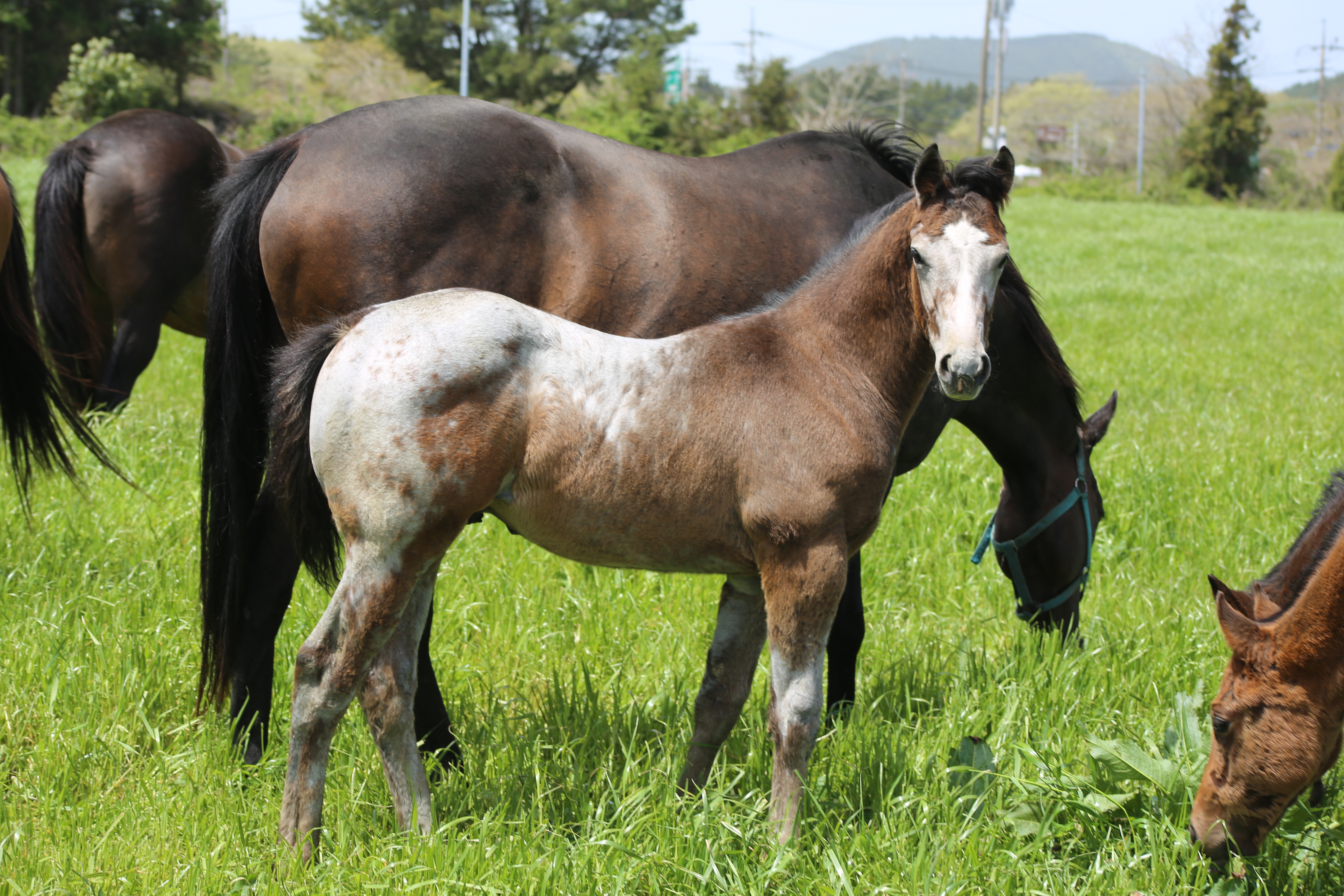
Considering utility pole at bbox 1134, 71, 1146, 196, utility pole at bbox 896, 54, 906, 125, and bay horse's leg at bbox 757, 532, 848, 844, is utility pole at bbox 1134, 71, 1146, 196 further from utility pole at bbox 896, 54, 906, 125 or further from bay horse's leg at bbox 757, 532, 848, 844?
bay horse's leg at bbox 757, 532, 848, 844

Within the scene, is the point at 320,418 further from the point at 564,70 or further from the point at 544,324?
the point at 564,70

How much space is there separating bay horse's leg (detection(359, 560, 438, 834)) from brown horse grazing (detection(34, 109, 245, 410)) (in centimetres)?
451

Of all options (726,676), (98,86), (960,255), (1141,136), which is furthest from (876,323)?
(1141,136)

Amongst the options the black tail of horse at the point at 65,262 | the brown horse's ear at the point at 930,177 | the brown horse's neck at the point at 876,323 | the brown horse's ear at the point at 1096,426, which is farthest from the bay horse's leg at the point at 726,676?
the black tail of horse at the point at 65,262

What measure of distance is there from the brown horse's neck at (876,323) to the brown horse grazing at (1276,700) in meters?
0.84

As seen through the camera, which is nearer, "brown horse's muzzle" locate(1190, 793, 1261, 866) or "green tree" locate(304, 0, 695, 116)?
"brown horse's muzzle" locate(1190, 793, 1261, 866)

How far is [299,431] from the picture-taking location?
7.45ft

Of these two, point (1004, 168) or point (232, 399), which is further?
point (232, 399)

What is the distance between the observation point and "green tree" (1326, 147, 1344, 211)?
129 ft

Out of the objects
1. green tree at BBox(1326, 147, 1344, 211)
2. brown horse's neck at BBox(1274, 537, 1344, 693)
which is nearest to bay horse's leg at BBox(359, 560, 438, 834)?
brown horse's neck at BBox(1274, 537, 1344, 693)

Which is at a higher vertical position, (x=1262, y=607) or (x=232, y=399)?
(x=232, y=399)

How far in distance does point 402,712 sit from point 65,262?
16.2ft

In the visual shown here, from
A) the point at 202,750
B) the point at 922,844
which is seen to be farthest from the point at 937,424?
the point at 202,750

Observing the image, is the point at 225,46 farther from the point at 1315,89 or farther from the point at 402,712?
the point at 1315,89
